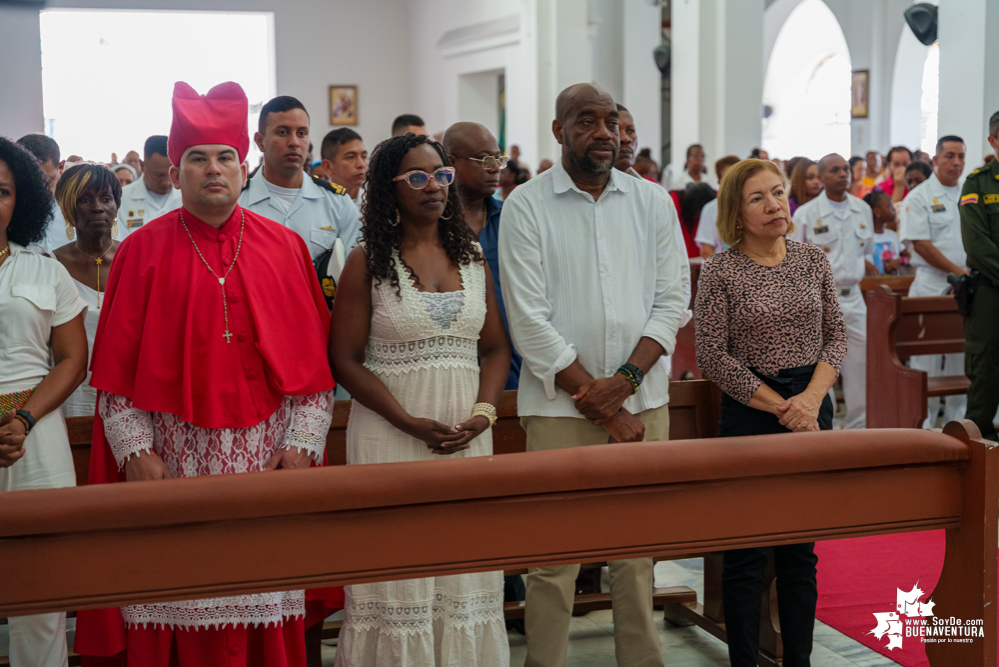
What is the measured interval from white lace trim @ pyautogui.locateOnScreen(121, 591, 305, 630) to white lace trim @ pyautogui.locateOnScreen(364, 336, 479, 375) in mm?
629

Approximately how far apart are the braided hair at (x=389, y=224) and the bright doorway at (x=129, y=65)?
657 inches

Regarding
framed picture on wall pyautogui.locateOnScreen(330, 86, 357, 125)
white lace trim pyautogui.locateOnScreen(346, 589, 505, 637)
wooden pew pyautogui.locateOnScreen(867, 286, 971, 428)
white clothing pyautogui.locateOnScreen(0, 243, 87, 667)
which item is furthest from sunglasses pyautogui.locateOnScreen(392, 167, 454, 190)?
framed picture on wall pyautogui.locateOnScreen(330, 86, 357, 125)

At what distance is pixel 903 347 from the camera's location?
588 centimetres

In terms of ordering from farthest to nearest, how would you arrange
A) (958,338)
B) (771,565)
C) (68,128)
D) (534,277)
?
(68,128), (958,338), (771,565), (534,277)

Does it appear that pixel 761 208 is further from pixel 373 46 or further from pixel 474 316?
pixel 373 46

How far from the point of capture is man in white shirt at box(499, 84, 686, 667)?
2.70 meters

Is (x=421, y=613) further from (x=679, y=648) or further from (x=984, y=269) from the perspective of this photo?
(x=984, y=269)

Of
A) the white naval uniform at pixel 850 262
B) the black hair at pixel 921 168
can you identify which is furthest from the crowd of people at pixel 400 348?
the black hair at pixel 921 168

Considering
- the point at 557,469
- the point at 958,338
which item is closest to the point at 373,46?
the point at 958,338

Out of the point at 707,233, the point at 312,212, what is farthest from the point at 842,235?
the point at 312,212

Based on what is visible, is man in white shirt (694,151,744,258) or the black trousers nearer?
the black trousers

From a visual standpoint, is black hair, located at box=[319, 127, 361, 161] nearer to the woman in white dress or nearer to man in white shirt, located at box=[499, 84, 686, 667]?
the woman in white dress

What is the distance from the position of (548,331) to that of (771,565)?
118 cm

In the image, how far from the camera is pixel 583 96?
110 inches
